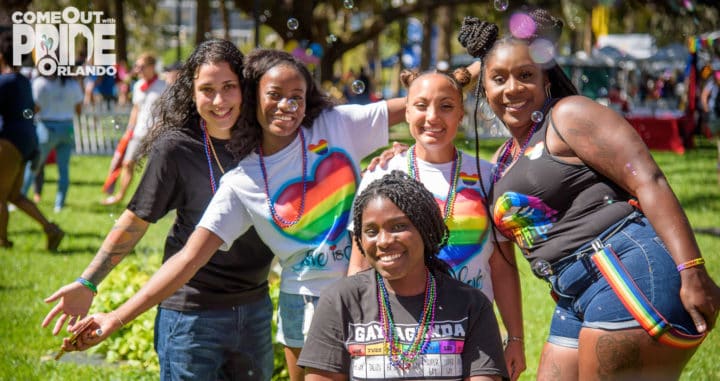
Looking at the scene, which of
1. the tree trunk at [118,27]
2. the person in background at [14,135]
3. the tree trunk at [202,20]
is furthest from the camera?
the tree trunk at [202,20]

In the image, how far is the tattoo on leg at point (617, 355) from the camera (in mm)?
2379

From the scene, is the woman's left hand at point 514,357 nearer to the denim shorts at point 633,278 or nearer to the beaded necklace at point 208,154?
the denim shorts at point 633,278

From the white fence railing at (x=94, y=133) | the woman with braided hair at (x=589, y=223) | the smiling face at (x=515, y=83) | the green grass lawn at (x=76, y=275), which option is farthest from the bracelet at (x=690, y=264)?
the white fence railing at (x=94, y=133)

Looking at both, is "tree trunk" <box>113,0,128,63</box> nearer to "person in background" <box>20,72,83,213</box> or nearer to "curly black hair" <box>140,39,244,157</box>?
"person in background" <box>20,72,83,213</box>

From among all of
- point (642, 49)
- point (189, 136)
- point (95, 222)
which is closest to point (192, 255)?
point (189, 136)

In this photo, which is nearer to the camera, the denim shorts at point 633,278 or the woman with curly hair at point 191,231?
the denim shorts at point 633,278

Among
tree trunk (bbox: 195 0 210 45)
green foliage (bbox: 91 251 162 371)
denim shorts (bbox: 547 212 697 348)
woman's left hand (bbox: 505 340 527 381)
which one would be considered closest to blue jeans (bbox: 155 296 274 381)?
woman's left hand (bbox: 505 340 527 381)

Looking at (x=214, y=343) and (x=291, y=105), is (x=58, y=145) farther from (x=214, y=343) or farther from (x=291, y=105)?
(x=291, y=105)

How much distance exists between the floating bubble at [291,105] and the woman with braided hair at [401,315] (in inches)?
20.1

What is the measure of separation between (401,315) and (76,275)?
5.24m

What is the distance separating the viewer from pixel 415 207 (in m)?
2.45

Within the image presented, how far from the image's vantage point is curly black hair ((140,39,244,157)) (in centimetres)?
297

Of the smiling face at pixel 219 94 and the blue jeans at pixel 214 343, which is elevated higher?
the smiling face at pixel 219 94

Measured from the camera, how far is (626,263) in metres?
2.39
